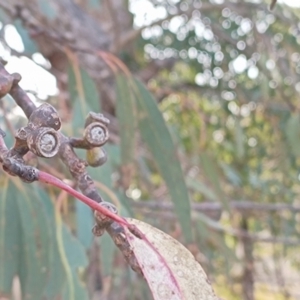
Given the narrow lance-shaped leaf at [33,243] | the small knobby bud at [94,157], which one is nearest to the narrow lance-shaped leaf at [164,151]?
the narrow lance-shaped leaf at [33,243]

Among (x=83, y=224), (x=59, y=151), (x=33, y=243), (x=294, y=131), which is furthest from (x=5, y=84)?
(x=294, y=131)

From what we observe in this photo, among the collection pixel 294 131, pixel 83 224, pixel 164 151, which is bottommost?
pixel 83 224

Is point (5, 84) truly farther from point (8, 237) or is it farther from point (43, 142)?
point (8, 237)

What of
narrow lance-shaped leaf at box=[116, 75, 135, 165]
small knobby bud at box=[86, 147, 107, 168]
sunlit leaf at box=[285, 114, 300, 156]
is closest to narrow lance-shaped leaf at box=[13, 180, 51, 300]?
narrow lance-shaped leaf at box=[116, 75, 135, 165]

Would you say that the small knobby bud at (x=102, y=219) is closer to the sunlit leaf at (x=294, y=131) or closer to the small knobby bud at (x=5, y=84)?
the small knobby bud at (x=5, y=84)

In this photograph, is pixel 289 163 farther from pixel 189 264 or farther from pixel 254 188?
pixel 189 264

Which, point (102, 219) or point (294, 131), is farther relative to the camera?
point (294, 131)
